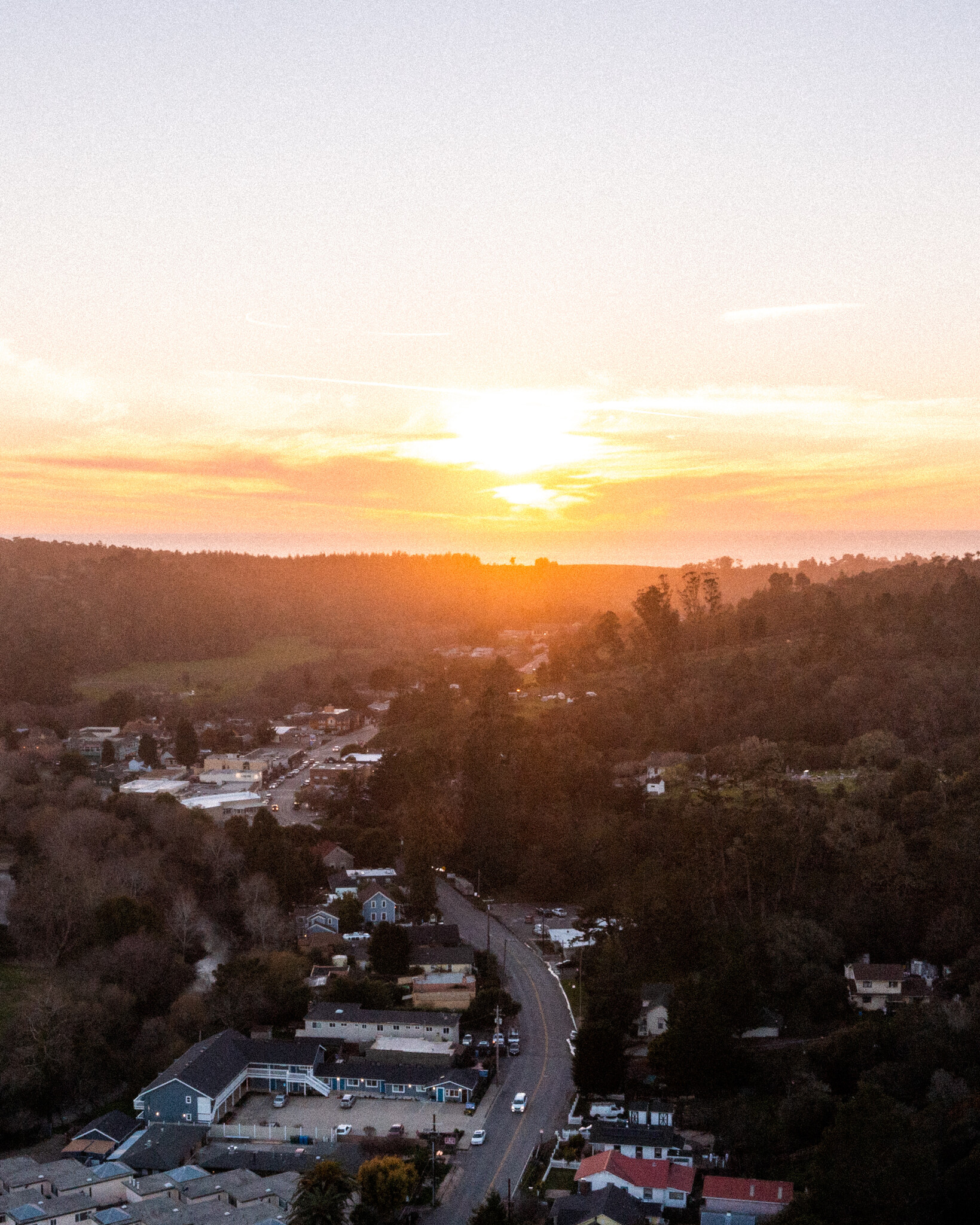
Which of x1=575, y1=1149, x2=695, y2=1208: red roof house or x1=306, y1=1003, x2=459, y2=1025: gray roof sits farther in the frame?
x1=306, y1=1003, x2=459, y2=1025: gray roof

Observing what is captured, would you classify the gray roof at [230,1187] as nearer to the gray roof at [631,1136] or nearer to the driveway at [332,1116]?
the driveway at [332,1116]

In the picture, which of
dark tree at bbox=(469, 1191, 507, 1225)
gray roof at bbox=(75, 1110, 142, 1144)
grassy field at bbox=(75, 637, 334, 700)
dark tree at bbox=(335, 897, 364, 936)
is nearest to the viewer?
dark tree at bbox=(469, 1191, 507, 1225)

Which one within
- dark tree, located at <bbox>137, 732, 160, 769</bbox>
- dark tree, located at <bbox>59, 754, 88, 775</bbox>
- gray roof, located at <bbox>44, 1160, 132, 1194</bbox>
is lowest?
gray roof, located at <bbox>44, 1160, 132, 1194</bbox>

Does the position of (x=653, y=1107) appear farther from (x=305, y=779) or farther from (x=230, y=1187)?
(x=305, y=779)

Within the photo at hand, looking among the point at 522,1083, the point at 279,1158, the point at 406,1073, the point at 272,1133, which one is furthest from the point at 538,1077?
the point at 279,1158

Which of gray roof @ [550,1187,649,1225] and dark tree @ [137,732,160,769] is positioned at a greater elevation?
dark tree @ [137,732,160,769]

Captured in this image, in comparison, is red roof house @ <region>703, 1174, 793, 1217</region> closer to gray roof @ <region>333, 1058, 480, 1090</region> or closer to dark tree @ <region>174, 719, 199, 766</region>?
gray roof @ <region>333, 1058, 480, 1090</region>

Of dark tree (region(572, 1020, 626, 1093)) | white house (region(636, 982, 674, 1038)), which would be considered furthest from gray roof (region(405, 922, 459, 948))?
dark tree (region(572, 1020, 626, 1093))
